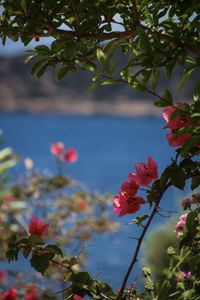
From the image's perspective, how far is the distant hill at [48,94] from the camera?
41.3 meters

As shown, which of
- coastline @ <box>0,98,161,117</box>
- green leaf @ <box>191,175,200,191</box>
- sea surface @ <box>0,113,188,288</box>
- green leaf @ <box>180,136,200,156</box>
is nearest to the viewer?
green leaf @ <box>180,136,200,156</box>

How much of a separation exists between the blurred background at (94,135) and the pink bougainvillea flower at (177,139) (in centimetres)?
10

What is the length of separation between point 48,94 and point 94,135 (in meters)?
25.9

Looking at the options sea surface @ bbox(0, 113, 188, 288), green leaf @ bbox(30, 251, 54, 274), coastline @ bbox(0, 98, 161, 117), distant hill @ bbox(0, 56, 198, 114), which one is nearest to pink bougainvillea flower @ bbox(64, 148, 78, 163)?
sea surface @ bbox(0, 113, 188, 288)

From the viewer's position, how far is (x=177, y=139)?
0.77 metres

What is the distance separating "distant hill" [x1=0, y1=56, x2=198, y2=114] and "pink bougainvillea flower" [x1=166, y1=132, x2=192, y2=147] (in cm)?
3912

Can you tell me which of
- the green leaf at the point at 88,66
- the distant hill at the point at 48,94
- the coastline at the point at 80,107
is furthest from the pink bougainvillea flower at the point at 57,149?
the coastline at the point at 80,107

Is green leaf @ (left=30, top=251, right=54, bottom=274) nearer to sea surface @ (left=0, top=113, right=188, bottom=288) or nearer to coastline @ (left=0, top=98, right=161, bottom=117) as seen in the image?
sea surface @ (left=0, top=113, right=188, bottom=288)

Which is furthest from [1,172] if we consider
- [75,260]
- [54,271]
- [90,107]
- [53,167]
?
[90,107]

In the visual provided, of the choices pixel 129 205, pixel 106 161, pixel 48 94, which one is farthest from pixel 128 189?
pixel 48 94

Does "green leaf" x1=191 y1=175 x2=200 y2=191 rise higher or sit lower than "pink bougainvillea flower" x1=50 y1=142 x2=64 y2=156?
lower

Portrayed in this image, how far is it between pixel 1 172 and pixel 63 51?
215 cm

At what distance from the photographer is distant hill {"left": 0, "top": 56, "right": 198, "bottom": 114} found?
41.3 meters

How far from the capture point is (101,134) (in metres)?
18.2
